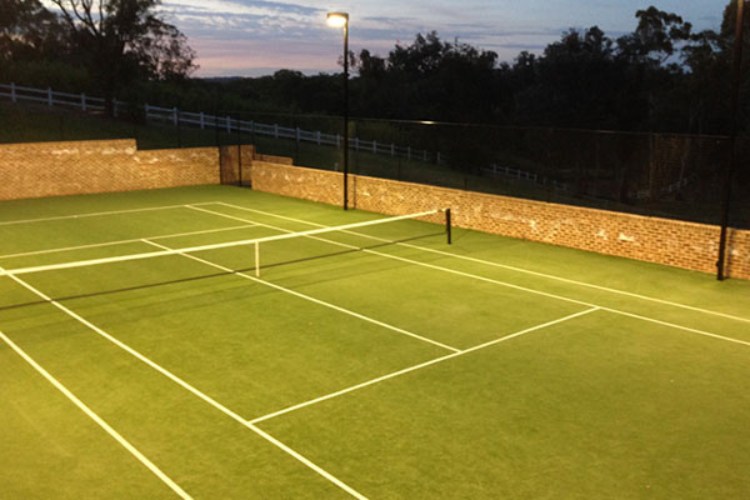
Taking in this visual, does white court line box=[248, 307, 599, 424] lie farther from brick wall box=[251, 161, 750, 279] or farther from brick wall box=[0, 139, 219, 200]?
brick wall box=[0, 139, 219, 200]

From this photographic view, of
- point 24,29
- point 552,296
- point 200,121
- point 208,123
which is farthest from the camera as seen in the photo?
point 24,29

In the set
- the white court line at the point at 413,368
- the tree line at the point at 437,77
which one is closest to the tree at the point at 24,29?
the tree line at the point at 437,77

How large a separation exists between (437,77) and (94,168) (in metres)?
60.5

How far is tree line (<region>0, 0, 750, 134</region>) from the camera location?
4588 cm

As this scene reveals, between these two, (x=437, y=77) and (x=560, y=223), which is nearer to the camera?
(x=560, y=223)

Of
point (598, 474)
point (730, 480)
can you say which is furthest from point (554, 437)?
point (730, 480)

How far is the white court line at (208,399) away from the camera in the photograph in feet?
24.2

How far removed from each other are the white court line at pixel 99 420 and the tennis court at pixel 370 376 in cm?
3

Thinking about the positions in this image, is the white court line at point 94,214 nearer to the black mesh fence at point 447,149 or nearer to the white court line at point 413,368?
the black mesh fence at point 447,149

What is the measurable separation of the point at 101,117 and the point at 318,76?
39136 mm

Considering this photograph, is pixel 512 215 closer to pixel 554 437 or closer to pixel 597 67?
pixel 554 437

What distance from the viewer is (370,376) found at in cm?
1012

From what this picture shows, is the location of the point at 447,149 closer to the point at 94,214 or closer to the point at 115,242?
the point at 94,214

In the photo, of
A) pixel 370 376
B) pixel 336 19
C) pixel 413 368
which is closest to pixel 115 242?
pixel 336 19
